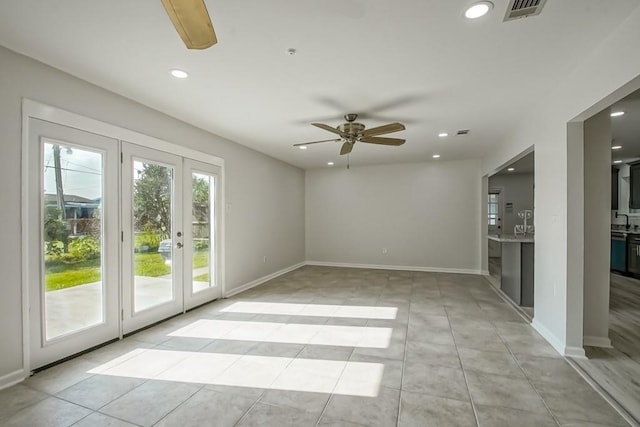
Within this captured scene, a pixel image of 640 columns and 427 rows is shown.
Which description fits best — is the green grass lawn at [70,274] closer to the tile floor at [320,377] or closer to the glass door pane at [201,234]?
the tile floor at [320,377]

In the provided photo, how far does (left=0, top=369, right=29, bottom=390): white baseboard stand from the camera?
2.26 metres

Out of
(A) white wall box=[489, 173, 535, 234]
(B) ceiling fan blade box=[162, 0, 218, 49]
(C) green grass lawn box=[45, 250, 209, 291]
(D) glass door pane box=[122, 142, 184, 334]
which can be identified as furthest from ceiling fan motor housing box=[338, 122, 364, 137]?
(A) white wall box=[489, 173, 535, 234]

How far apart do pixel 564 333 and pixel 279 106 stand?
12.0 feet

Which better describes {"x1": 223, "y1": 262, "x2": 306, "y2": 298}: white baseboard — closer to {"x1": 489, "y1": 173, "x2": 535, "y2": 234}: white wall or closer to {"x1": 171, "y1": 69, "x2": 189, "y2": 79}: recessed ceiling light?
{"x1": 171, "y1": 69, "x2": 189, "y2": 79}: recessed ceiling light

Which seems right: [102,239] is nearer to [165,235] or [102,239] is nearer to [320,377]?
[165,235]

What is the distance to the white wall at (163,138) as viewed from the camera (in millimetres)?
2297

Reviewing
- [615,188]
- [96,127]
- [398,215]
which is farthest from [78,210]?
[615,188]

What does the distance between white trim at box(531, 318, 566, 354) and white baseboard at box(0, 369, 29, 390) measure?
461cm

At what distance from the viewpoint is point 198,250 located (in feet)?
14.2

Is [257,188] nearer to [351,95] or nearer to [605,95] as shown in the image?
[351,95]

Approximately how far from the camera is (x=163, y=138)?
3707mm

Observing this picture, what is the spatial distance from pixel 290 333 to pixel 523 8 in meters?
3.37

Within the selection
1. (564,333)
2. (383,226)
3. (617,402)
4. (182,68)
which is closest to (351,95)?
(182,68)

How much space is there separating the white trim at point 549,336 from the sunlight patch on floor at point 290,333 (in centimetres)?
155
